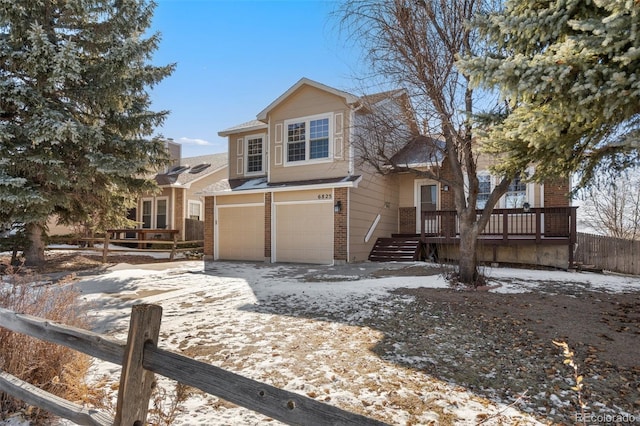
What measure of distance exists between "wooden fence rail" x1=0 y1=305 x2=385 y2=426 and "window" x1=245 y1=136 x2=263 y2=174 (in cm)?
1411

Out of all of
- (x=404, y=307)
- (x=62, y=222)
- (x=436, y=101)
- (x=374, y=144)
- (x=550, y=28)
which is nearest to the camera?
(x=550, y=28)

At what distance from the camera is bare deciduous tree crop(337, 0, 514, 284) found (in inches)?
303

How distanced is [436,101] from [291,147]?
25.1 ft

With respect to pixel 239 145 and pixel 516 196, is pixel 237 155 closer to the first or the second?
pixel 239 145

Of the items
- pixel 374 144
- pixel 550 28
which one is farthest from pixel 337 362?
pixel 374 144

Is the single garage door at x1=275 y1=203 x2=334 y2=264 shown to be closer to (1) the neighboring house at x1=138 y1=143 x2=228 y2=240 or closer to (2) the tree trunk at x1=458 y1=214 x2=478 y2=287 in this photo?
(2) the tree trunk at x1=458 y1=214 x2=478 y2=287

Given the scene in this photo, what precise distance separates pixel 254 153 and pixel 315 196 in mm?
4593

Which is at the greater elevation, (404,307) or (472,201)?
(472,201)

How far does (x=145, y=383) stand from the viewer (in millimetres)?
2070

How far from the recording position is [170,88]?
497 inches

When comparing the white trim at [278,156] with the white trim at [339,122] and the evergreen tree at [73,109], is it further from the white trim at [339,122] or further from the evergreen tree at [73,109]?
the evergreen tree at [73,109]

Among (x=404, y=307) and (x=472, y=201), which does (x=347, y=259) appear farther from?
(x=404, y=307)

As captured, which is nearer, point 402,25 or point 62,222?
point 402,25

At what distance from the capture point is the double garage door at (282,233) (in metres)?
13.3
